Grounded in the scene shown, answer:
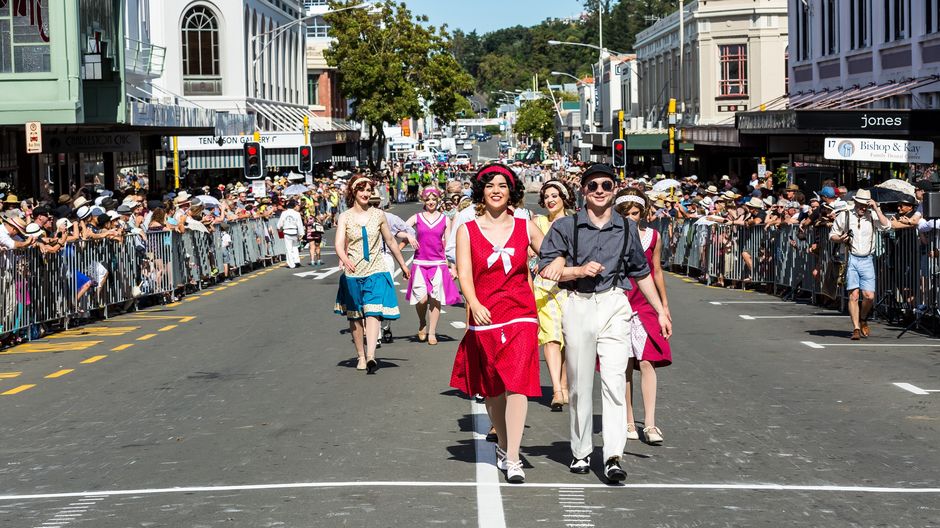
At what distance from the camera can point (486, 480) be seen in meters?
8.48

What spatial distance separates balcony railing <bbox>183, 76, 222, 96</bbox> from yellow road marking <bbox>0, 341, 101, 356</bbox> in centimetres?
4906

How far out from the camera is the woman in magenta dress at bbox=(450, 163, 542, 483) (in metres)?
8.34

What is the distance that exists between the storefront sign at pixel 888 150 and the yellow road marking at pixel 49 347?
11257 mm

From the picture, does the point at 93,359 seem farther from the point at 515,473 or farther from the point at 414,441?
the point at 515,473

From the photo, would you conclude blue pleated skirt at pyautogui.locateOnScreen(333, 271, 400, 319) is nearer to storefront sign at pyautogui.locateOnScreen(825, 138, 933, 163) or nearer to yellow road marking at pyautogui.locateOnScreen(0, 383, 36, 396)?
yellow road marking at pyautogui.locateOnScreen(0, 383, 36, 396)

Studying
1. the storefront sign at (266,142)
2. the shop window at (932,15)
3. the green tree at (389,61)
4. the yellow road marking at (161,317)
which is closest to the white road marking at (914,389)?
the yellow road marking at (161,317)

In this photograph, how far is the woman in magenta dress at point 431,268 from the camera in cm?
1625

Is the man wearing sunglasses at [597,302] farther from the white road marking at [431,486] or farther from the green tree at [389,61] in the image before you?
the green tree at [389,61]

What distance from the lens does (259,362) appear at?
15.0 meters

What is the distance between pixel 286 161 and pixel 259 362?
42741 mm

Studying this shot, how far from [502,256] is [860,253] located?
30.5 ft

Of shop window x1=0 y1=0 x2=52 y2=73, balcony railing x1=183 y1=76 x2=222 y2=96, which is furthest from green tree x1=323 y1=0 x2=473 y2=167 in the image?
shop window x1=0 y1=0 x2=52 y2=73

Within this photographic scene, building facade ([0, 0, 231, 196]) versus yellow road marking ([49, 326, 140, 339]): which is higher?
building facade ([0, 0, 231, 196])

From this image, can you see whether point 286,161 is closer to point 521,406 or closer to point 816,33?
point 816,33
